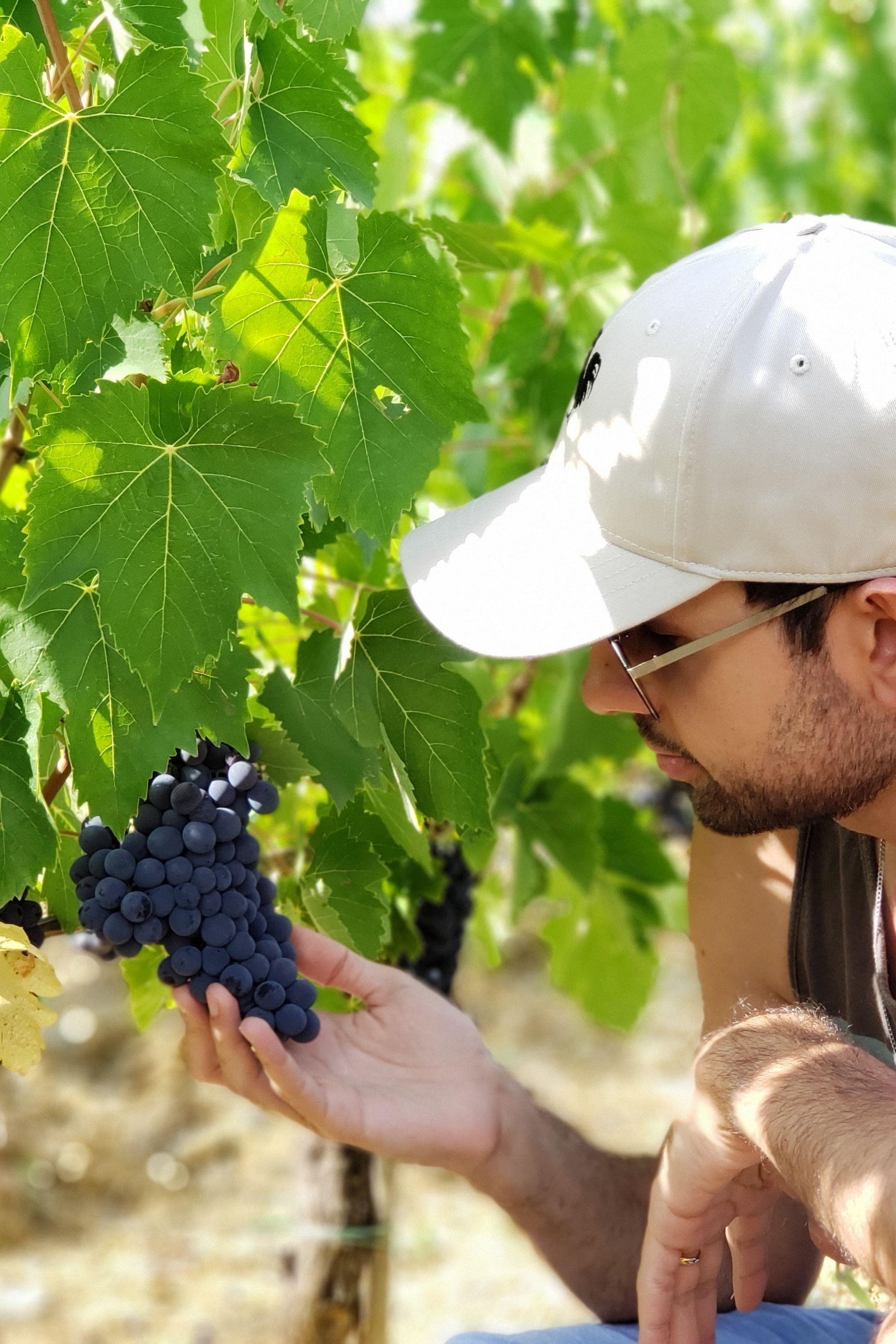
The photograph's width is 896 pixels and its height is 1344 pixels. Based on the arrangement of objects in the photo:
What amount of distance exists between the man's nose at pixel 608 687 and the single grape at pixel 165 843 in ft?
1.37

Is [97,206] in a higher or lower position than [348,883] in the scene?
higher

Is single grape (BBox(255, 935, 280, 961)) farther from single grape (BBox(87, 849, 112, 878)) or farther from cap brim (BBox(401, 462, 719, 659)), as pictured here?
cap brim (BBox(401, 462, 719, 659))

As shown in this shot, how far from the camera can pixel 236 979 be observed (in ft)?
3.75

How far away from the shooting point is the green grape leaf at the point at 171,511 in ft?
3.28

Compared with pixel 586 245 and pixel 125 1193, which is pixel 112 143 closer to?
pixel 586 245

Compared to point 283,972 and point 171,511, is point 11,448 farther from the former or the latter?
point 283,972

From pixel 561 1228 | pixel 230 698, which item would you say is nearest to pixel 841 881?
pixel 561 1228

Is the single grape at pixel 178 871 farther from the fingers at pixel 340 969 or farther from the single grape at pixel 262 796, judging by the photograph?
the fingers at pixel 340 969

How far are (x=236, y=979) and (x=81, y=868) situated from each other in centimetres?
16

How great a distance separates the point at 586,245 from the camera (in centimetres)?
221

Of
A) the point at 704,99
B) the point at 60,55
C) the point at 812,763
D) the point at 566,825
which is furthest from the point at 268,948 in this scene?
the point at 704,99

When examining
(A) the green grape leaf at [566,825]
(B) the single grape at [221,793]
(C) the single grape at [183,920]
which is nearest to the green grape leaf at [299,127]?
(B) the single grape at [221,793]

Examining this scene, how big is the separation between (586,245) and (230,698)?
4.55 ft

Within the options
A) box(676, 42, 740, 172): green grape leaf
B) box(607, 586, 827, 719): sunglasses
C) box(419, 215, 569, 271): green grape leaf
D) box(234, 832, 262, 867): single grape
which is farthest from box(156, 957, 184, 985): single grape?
A: box(676, 42, 740, 172): green grape leaf
